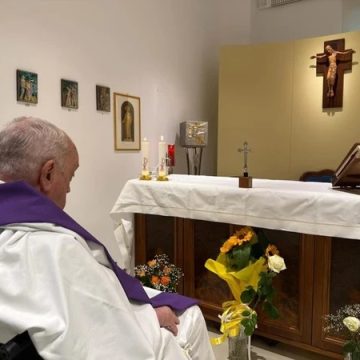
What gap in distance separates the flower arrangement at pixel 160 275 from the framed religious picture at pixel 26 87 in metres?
1.41

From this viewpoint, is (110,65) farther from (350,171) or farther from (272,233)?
(350,171)

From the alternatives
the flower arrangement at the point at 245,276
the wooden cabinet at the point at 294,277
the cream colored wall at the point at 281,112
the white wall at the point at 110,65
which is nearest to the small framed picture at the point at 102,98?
the white wall at the point at 110,65

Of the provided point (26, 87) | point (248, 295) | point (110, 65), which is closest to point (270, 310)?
point (248, 295)

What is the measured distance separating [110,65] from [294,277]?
2.37 m

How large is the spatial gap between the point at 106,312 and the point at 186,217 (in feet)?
4.43

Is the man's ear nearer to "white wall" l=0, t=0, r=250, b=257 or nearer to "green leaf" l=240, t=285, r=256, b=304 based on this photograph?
"green leaf" l=240, t=285, r=256, b=304

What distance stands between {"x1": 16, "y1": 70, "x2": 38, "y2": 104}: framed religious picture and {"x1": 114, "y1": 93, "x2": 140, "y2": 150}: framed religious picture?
0.86m

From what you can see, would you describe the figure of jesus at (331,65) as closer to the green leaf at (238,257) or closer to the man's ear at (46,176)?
the green leaf at (238,257)

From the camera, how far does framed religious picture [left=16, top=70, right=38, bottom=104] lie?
254 centimetres

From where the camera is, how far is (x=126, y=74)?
3523 millimetres

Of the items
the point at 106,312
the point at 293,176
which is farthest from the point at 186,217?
the point at 293,176

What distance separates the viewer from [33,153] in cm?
102

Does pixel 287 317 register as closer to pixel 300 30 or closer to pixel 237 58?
pixel 237 58

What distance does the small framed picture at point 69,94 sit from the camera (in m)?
2.87
